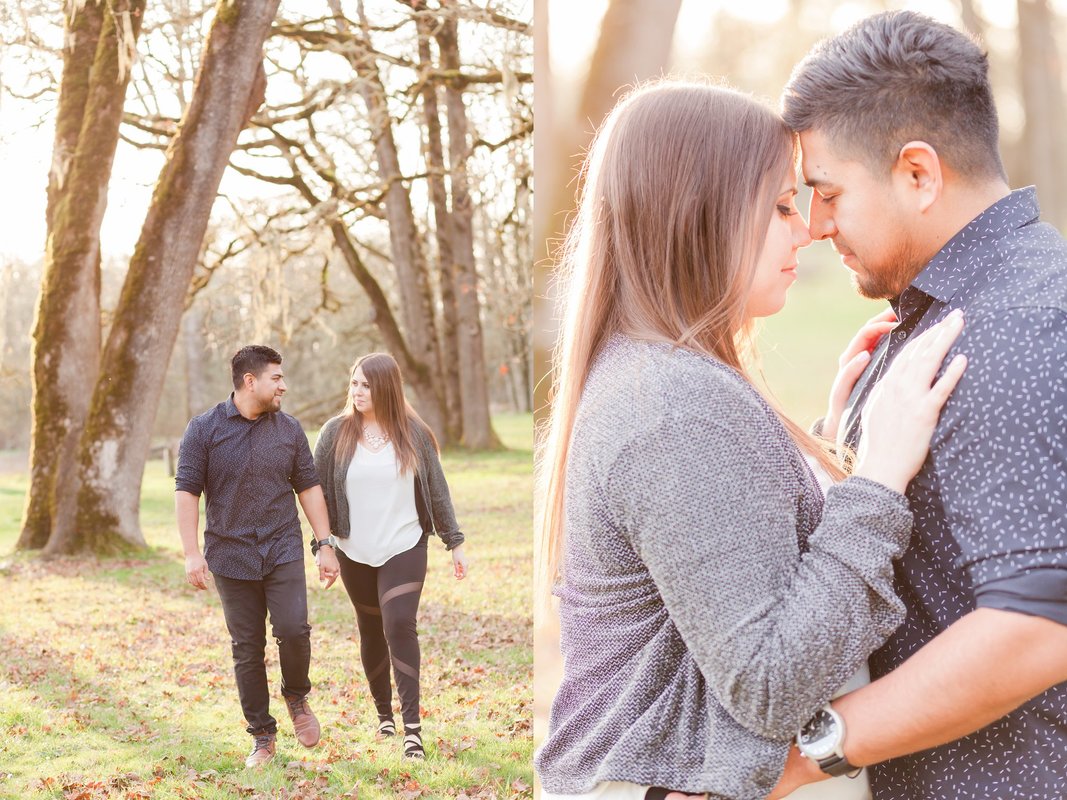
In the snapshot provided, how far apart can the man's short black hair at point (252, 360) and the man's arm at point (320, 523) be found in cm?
46

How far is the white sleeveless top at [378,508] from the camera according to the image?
12.4 ft

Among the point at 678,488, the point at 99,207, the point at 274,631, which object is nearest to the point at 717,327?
the point at 678,488

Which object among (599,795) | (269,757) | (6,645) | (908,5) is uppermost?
(908,5)

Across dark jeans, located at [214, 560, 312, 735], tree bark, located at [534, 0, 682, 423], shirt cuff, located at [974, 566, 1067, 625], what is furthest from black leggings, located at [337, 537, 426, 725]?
shirt cuff, located at [974, 566, 1067, 625]

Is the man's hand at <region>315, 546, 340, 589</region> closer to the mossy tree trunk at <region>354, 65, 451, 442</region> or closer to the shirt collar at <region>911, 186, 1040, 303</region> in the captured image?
the shirt collar at <region>911, 186, 1040, 303</region>

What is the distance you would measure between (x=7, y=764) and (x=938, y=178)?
3851 mm

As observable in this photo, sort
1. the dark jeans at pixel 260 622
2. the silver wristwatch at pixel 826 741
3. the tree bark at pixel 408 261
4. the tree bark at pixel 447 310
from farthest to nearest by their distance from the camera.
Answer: the tree bark at pixel 447 310 < the tree bark at pixel 408 261 < the dark jeans at pixel 260 622 < the silver wristwatch at pixel 826 741

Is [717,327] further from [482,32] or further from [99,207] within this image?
[482,32]

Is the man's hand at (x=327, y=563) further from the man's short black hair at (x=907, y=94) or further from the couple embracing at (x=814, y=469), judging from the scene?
the man's short black hair at (x=907, y=94)

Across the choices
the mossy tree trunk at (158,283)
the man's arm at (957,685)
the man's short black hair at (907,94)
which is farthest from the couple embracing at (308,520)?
the man's arm at (957,685)

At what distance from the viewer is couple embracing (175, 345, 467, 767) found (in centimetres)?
354

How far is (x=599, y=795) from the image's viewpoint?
113 centimetres

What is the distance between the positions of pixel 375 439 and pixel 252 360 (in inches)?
22.0

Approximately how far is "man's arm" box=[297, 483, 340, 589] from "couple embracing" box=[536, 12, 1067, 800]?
8.30 ft
